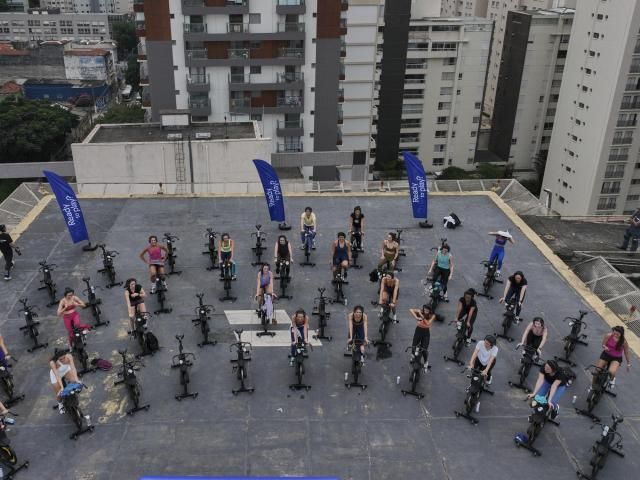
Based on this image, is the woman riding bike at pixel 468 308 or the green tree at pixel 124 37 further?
the green tree at pixel 124 37

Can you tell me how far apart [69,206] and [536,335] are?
53.7 ft

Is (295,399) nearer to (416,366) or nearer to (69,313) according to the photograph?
(416,366)

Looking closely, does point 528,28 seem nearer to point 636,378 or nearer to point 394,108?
point 394,108

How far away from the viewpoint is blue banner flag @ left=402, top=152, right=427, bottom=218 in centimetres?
2366

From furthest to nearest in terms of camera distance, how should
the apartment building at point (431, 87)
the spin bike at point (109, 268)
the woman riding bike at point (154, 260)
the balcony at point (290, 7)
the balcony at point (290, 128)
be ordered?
the apartment building at point (431, 87)
the balcony at point (290, 128)
the balcony at point (290, 7)
the spin bike at point (109, 268)
the woman riding bike at point (154, 260)

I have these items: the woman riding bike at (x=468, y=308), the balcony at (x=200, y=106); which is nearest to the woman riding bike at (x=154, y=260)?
the woman riding bike at (x=468, y=308)

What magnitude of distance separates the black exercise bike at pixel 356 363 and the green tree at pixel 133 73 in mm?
108370

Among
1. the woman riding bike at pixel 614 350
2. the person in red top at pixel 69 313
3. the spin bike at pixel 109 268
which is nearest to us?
the woman riding bike at pixel 614 350

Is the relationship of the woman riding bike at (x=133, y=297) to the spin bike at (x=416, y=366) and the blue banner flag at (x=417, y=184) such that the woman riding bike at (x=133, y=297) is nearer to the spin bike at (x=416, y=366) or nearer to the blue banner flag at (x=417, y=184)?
the spin bike at (x=416, y=366)

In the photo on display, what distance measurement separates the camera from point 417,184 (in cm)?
2392

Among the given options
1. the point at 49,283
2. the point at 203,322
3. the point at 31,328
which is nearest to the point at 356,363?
the point at 203,322

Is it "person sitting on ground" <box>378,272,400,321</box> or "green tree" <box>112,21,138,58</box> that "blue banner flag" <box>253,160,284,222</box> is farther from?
"green tree" <box>112,21,138,58</box>

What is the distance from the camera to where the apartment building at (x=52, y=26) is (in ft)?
404

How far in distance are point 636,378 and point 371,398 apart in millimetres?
7438
